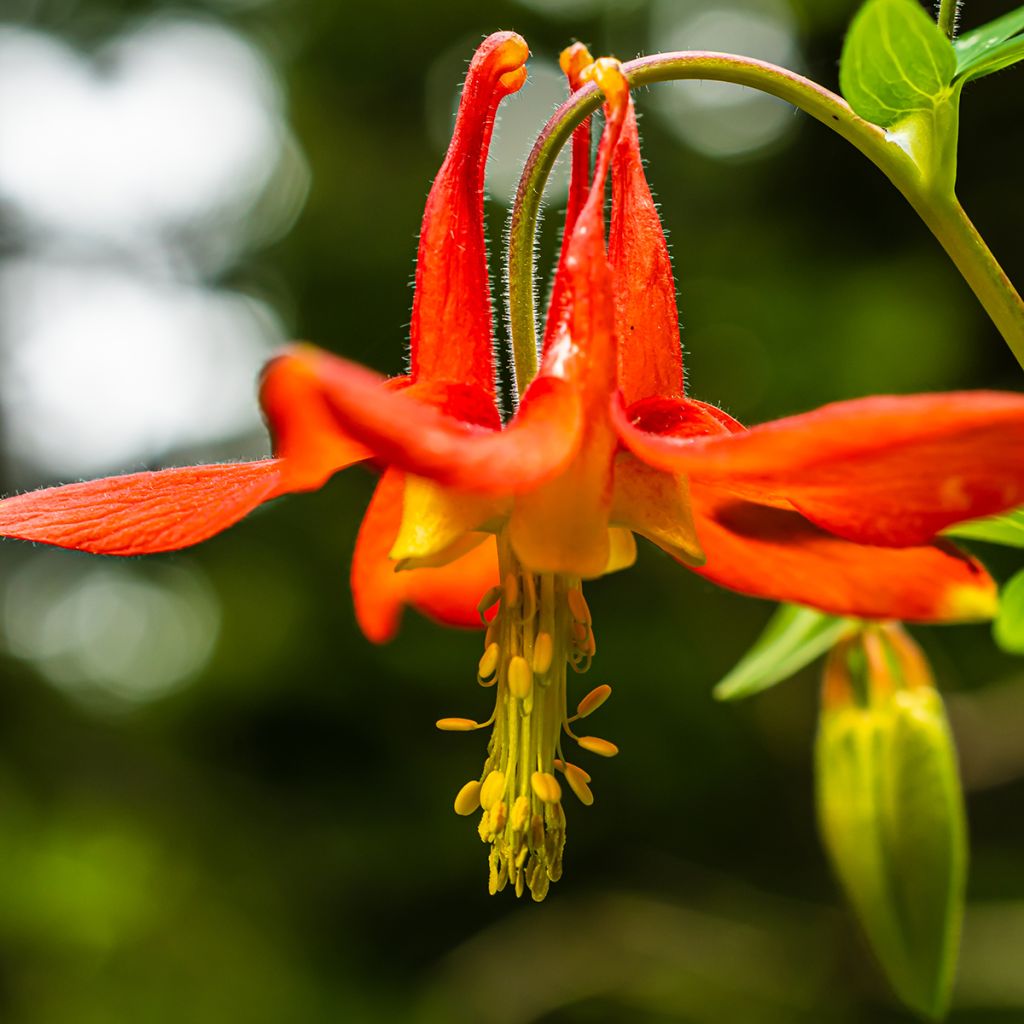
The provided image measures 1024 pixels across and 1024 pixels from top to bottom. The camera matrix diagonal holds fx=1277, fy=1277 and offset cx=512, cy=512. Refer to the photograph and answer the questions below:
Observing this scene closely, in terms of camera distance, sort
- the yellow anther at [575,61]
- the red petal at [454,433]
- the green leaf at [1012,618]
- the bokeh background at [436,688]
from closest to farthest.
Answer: the red petal at [454,433] → the yellow anther at [575,61] → the green leaf at [1012,618] → the bokeh background at [436,688]

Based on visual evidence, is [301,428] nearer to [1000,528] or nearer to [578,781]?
[578,781]

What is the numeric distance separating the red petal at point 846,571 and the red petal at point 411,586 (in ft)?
0.87

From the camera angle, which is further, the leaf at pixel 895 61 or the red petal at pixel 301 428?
the leaf at pixel 895 61

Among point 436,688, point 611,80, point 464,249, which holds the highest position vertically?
point 611,80

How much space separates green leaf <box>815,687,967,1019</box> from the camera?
1410 mm

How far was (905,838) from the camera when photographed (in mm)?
1416

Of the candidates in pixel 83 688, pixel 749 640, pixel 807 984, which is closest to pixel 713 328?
pixel 749 640

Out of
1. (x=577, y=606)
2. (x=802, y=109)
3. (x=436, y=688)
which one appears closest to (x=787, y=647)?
(x=577, y=606)

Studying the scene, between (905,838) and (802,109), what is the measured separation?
2.77 ft

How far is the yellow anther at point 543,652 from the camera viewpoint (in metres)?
1.03

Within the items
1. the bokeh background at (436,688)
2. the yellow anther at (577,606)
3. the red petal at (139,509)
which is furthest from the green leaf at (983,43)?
the bokeh background at (436,688)

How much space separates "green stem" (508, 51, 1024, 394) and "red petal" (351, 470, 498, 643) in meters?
0.22

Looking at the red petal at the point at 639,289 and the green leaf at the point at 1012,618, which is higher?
the red petal at the point at 639,289

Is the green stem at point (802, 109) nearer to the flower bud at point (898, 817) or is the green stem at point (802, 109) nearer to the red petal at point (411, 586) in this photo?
the red petal at point (411, 586)
